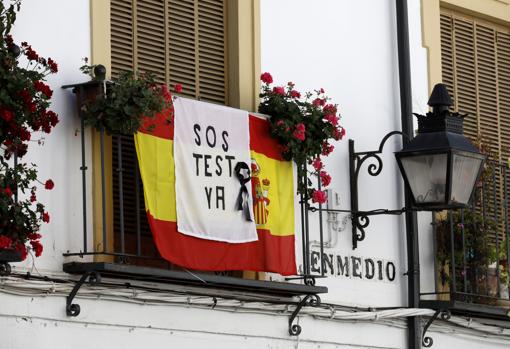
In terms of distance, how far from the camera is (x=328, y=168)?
13484 mm

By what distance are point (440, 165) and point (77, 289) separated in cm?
298

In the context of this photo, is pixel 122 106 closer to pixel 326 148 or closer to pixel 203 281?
pixel 203 281

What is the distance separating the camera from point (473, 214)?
14258mm

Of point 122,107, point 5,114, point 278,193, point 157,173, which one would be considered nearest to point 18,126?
point 5,114

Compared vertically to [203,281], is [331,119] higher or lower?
higher

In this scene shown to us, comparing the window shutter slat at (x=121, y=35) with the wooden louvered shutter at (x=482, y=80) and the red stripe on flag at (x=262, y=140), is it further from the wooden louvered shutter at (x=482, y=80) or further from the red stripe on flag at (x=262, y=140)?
the wooden louvered shutter at (x=482, y=80)

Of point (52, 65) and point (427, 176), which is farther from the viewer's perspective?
point (427, 176)

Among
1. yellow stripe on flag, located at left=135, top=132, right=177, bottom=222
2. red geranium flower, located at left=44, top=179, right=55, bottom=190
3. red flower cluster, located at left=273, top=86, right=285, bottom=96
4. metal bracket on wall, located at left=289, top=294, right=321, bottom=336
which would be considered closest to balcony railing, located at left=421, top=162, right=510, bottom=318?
metal bracket on wall, located at left=289, top=294, right=321, bottom=336

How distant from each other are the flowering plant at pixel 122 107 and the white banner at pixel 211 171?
0.50m

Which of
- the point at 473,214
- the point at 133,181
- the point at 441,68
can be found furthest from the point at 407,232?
the point at 133,181

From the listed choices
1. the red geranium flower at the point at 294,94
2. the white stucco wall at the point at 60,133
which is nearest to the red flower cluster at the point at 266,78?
the red geranium flower at the point at 294,94

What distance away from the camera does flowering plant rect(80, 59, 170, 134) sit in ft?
37.0

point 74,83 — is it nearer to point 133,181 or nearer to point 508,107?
point 133,181

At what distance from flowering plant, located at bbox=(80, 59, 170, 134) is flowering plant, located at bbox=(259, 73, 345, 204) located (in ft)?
4.93
